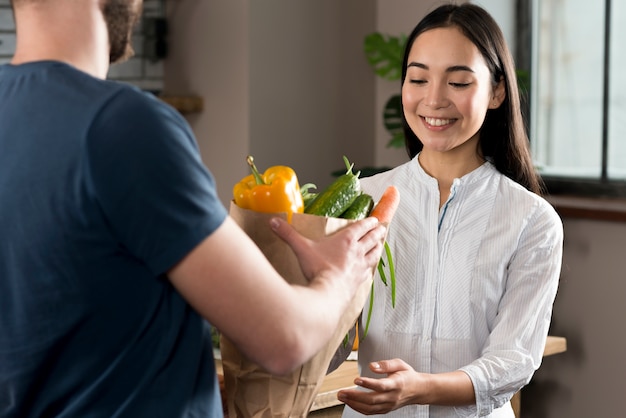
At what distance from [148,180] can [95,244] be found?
0.32 ft

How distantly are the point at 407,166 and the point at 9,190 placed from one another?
0.98 meters

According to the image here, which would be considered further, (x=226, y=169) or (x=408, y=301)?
(x=226, y=169)

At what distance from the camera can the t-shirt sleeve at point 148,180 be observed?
0.90 meters

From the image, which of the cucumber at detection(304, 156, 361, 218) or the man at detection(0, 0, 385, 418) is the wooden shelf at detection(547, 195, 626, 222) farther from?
the man at detection(0, 0, 385, 418)

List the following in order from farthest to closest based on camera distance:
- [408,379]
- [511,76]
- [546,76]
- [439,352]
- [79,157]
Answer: [546,76]
[511,76]
[439,352]
[408,379]
[79,157]

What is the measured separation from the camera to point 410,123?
1.73 m

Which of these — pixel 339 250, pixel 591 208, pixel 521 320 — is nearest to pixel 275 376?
pixel 339 250

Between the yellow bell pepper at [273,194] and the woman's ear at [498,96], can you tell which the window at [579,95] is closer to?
the woman's ear at [498,96]

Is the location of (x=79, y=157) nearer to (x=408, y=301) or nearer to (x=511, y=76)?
(x=408, y=301)

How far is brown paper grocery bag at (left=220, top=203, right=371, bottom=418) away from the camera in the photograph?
119 cm

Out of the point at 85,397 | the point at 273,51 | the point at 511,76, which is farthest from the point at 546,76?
the point at 85,397

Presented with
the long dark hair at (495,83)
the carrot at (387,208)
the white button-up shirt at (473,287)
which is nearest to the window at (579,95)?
the long dark hair at (495,83)

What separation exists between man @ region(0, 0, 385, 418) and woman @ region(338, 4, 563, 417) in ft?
2.07

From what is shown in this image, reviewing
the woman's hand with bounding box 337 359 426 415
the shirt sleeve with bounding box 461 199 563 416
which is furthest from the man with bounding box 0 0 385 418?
the shirt sleeve with bounding box 461 199 563 416
